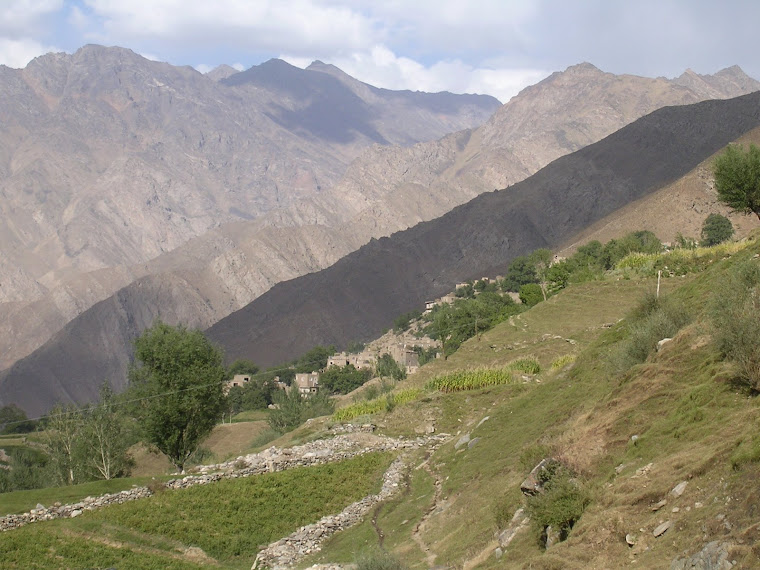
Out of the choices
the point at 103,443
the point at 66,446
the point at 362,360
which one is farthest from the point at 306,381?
the point at 103,443

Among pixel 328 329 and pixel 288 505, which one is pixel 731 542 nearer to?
pixel 288 505

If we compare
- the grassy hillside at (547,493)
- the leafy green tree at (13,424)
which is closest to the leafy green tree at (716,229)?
the grassy hillside at (547,493)

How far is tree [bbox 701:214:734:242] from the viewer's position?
296 feet

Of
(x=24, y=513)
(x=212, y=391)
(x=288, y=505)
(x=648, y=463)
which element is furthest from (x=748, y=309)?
(x=212, y=391)

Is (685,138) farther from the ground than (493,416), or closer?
farther from the ground

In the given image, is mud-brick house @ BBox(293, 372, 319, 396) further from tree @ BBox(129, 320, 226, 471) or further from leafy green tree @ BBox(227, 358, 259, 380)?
tree @ BBox(129, 320, 226, 471)

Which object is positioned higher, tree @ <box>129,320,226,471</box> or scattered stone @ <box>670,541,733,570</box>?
tree @ <box>129,320,226,471</box>

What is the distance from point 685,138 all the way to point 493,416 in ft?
585

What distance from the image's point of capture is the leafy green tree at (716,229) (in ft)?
297

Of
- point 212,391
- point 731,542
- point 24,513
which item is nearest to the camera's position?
point 731,542

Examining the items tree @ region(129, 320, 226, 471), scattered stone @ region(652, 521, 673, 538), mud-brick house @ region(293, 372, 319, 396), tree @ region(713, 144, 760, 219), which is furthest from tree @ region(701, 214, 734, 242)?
scattered stone @ region(652, 521, 673, 538)

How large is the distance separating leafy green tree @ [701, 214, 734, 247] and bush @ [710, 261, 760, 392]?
76.1 metres

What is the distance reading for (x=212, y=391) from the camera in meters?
36.2

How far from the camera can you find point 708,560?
31.8 feet
